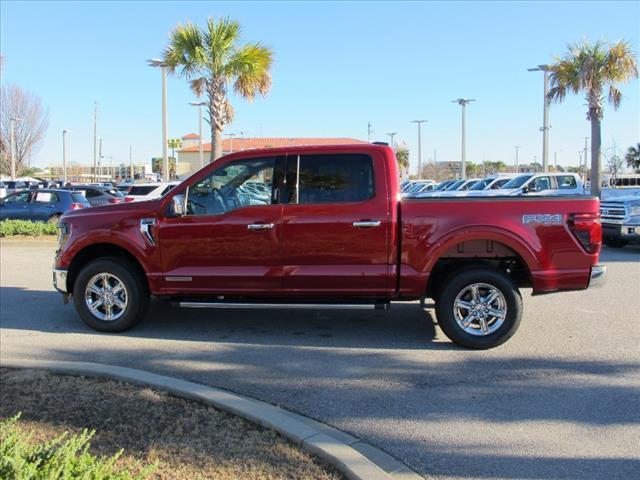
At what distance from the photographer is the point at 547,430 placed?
13.8 ft

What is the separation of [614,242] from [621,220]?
1.27 metres

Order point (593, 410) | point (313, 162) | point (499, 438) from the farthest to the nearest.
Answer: point (313, 162), point (593, 410), point (499, 438)

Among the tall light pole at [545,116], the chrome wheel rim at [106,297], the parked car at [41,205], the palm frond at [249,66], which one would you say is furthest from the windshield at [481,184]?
the chrome wheel rim at [106,297]

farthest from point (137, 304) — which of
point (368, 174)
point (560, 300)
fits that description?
point (560, 300)

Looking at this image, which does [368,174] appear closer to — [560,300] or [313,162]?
[313,162]

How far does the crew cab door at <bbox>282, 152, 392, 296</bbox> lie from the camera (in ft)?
20.2

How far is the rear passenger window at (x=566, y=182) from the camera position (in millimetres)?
21733

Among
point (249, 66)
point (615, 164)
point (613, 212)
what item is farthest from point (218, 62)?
point (615, 164)

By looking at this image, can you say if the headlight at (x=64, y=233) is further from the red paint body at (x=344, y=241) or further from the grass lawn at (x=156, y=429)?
the grass lawn at (x=156, y=429)

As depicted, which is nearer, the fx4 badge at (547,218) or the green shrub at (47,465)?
the green shrub at (47,465)

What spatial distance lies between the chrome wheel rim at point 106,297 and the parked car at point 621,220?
11.5 meters

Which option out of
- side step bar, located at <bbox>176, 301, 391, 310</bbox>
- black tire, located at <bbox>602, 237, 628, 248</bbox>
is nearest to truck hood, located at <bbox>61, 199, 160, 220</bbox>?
side step bar, located at <bbox>176, 301, 391, 310</bbox>

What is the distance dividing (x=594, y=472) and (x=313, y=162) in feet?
13.1

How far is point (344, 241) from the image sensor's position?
6.19 meters
